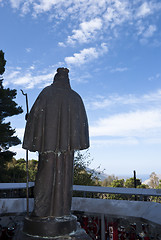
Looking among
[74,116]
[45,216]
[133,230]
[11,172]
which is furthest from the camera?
[11,172]

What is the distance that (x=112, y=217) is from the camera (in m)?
3.72

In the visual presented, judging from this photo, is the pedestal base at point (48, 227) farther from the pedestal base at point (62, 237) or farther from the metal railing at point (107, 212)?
the metal railing at point (107, 212)

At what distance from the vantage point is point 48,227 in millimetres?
2123

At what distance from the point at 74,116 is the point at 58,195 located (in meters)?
1.03

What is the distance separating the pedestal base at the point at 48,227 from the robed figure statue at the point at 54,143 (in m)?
0.12

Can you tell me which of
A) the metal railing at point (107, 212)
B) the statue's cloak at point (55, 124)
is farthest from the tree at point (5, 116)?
the statue's cloak at point (55, 124)

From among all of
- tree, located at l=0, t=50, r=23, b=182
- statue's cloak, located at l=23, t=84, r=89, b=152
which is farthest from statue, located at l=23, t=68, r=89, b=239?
tree, located at l=0, t=50, r=23, b=182

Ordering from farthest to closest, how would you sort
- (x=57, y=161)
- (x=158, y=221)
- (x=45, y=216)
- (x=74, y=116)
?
(x=158, y=221), (x=74, y=116), (x=57, y=161), (x=45, y=216)

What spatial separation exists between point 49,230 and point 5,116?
13.0 m

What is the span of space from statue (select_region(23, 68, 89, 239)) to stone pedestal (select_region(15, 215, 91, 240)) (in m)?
0.10

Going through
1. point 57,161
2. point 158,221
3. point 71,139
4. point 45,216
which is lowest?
point 158,221

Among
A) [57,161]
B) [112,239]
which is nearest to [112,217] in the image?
[112,239]

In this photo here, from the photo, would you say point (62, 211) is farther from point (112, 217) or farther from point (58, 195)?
point (112, 217)

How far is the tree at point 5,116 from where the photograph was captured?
509 inches
